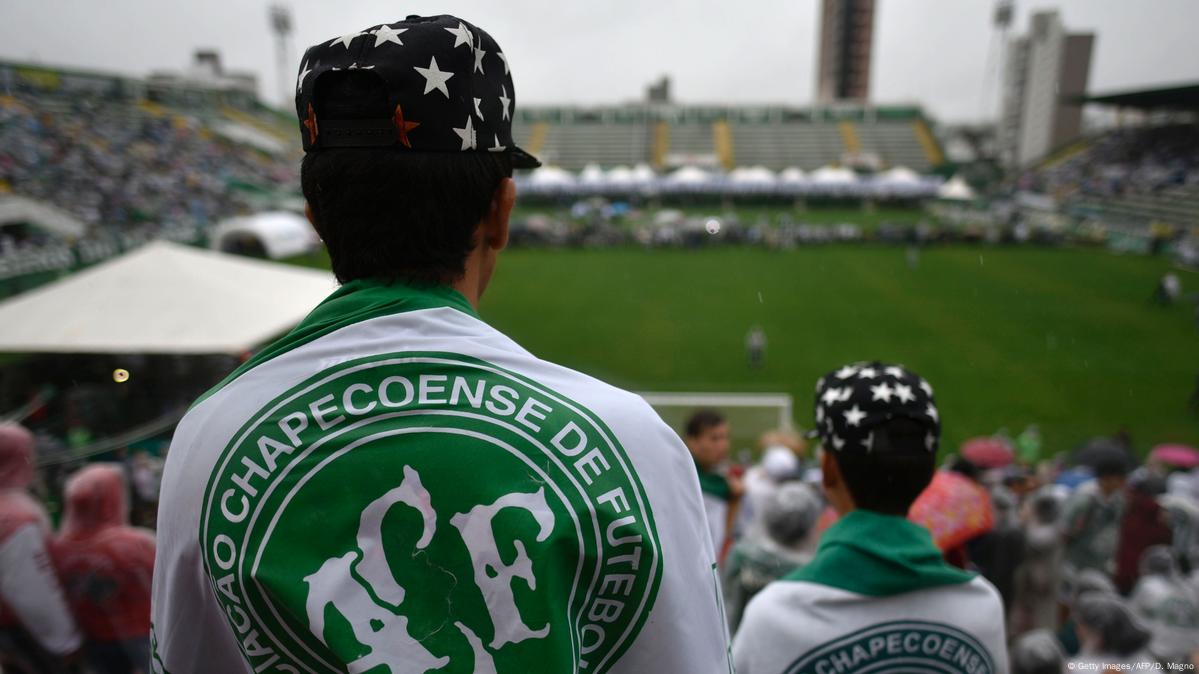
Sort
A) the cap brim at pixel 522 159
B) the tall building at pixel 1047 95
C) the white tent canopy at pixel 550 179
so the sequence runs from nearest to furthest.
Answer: the cap brim at pixel 522 159 → the white tent canopy at pixel 550 179 → the tall building at pixel 1047 95

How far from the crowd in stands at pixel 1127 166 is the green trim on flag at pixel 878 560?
32807 millimetres

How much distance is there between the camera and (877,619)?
5.32ft

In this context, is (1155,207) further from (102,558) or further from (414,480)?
(414,480)

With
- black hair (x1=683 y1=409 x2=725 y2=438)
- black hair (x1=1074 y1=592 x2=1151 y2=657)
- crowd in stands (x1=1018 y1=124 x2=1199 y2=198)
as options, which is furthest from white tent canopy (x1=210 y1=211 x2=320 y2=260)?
crowd in stands (x1=1018 y1=124 x2=1199 y2=198)

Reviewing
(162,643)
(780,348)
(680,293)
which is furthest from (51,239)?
(162,643)

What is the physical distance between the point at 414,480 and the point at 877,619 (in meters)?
1.24

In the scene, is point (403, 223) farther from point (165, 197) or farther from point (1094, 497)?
point (165, 197)

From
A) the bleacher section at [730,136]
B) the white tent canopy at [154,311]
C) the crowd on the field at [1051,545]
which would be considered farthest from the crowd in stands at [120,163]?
the crowd on the field at [1051,545]

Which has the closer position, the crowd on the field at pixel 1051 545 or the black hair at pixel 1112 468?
the crowd on the field at pixel 1051 545

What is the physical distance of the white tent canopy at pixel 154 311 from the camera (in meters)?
6.89

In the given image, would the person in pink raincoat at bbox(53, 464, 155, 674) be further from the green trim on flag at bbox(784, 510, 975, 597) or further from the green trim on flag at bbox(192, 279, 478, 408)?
the green trim on flag at bbox(784, 510, 975, 597)

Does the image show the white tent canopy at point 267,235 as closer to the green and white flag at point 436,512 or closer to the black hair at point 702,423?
the black hair at point 702,423

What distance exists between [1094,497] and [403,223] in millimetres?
5016

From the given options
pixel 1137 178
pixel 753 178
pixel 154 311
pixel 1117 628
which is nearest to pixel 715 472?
pixel 1117 628
